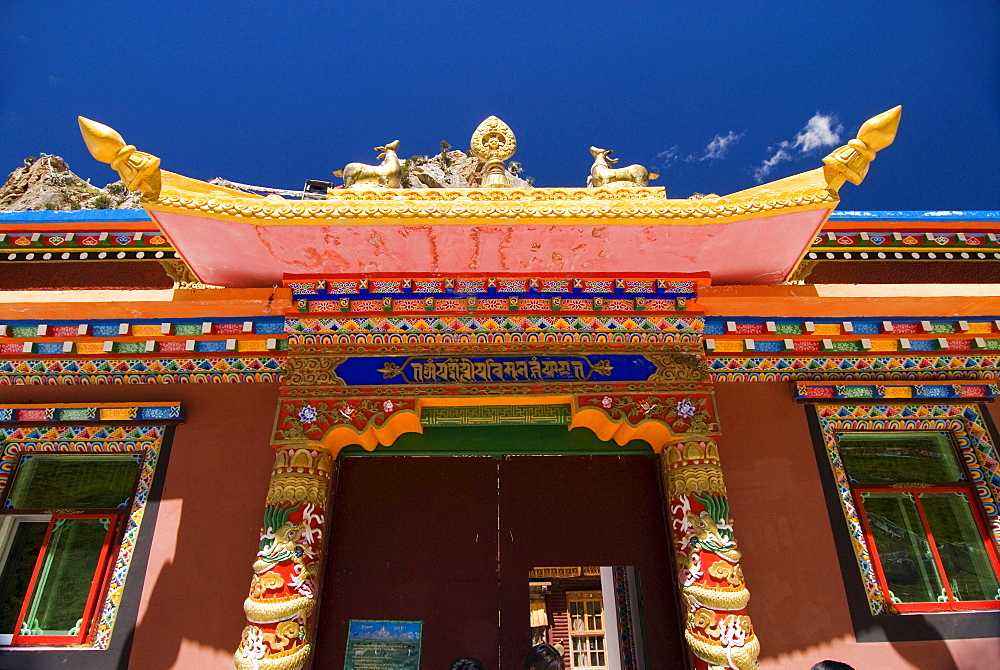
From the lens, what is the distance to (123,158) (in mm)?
2916

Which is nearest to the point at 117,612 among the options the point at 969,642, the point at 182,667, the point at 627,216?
the point at 182,667

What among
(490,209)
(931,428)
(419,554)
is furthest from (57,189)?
(931,428)

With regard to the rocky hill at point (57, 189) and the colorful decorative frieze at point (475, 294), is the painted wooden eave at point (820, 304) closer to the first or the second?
the colorful decorative frieze at point (475, 294)

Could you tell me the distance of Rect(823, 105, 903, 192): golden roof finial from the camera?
305 centimetres

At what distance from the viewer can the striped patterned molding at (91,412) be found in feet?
13.2

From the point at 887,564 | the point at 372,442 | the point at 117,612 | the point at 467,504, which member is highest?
the point at 372,442

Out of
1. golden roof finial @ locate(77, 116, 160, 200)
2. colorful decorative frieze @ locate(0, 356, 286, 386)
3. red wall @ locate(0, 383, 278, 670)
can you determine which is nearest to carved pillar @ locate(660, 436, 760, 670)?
red wall @ locate(0, 383, 278, 670)

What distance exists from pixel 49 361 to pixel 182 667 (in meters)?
2.27

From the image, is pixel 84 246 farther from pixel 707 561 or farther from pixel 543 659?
pixel 707 561

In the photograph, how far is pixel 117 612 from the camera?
362 cm

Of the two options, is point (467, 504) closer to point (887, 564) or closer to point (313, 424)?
point (313, 424)

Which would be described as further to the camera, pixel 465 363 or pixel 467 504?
pixel 467 504

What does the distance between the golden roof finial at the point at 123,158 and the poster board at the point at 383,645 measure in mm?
3007

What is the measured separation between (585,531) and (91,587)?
11.1 feet
